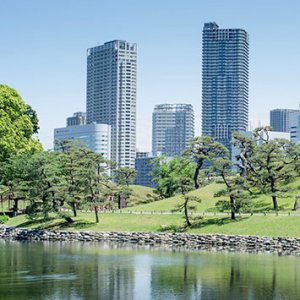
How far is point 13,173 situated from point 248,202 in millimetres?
40667

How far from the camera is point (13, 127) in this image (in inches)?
4247

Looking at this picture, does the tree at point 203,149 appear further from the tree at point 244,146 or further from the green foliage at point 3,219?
the green foliage at point 3,219

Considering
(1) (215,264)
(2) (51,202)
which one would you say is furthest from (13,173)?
(1) (215,264)

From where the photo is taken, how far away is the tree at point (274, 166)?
297 feet

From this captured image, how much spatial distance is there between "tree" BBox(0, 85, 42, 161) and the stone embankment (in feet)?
60.3

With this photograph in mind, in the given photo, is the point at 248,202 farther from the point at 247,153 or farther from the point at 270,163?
the point at 247,153

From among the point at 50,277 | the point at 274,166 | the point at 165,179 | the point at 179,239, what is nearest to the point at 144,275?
the point at 50,277

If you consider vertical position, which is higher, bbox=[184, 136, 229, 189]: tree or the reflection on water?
bbox=[184, 136, 229, 189]: tree

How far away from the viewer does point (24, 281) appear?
4606cm

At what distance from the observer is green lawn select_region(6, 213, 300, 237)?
Result: 76312 millimetres

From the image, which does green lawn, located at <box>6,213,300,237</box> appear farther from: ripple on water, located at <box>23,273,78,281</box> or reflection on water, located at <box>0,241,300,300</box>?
ripple on water, located at <box>23,273,78,281</box>

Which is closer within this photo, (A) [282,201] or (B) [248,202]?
(B) [248,202]

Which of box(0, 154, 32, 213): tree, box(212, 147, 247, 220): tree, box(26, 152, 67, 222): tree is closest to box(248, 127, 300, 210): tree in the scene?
box(212, 147, 247, 220): tree

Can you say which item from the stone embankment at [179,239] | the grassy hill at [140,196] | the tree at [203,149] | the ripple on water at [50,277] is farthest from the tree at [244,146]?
the ripple on water at [50,277]
